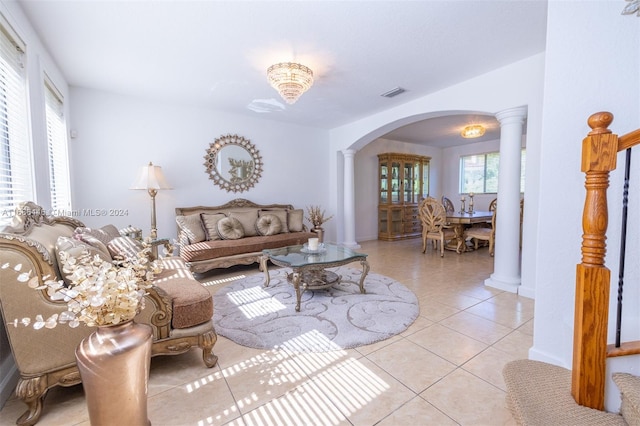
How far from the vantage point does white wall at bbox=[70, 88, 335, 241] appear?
3525mm

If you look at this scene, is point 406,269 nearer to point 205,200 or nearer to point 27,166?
point 205,200

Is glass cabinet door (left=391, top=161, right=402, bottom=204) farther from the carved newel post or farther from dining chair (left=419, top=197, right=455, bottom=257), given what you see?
the carved newel post

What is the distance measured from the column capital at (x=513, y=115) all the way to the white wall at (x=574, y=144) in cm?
164

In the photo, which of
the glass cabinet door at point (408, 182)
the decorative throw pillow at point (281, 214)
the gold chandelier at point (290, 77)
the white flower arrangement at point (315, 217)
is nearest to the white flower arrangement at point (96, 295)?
the gold chandelier at point (290, 77)

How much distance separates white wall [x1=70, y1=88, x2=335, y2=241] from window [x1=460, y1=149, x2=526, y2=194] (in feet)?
15.6

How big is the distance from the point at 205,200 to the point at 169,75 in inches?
74.7

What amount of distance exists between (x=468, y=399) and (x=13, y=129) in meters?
3.34

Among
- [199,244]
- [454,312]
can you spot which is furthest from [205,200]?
[454,312]

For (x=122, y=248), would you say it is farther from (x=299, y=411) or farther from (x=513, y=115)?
(x=513, y=115)

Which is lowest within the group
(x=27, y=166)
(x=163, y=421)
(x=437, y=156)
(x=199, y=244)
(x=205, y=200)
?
(x=163, y=421)

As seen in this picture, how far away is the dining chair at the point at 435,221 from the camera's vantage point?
15.1 feet

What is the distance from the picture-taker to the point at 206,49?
98.7 inches

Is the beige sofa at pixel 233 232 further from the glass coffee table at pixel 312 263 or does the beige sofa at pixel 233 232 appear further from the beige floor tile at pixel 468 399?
the beige floor tile at pixel 468 399

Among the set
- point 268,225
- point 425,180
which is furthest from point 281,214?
point 425,180
